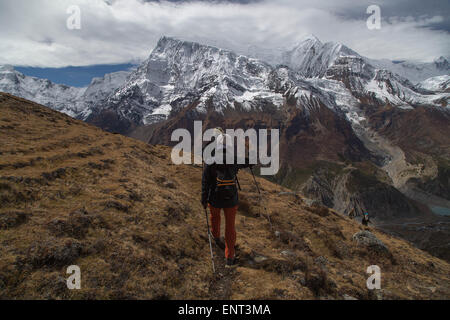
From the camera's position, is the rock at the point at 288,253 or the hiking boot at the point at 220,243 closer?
the rock at the point at 288,253

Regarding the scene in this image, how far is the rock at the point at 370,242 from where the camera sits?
14.4 metres

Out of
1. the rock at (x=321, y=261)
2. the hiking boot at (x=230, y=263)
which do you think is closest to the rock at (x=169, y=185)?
the hiking boot at (x=230, y=263)

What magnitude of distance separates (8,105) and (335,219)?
32.5 meters

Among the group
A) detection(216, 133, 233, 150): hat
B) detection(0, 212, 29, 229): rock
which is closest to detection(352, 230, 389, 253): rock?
detection(216, 133, 233, 150): hat

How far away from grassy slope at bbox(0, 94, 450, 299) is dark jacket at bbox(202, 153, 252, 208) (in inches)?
88.1

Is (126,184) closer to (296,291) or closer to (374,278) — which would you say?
(296,291)

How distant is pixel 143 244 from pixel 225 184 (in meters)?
3.85

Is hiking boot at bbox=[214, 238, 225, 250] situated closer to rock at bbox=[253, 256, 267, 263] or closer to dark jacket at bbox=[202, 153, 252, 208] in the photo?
rock at bbox=[253, 256, 267, 263]

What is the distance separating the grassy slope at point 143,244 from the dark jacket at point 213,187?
2238mm

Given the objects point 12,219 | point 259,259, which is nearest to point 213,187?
point 259,259

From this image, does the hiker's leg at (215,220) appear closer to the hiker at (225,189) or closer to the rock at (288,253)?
the hiker at (225,189)

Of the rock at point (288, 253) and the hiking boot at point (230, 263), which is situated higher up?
the rock at point (288, 253)

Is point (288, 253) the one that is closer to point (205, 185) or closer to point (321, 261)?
point (321, 261)
